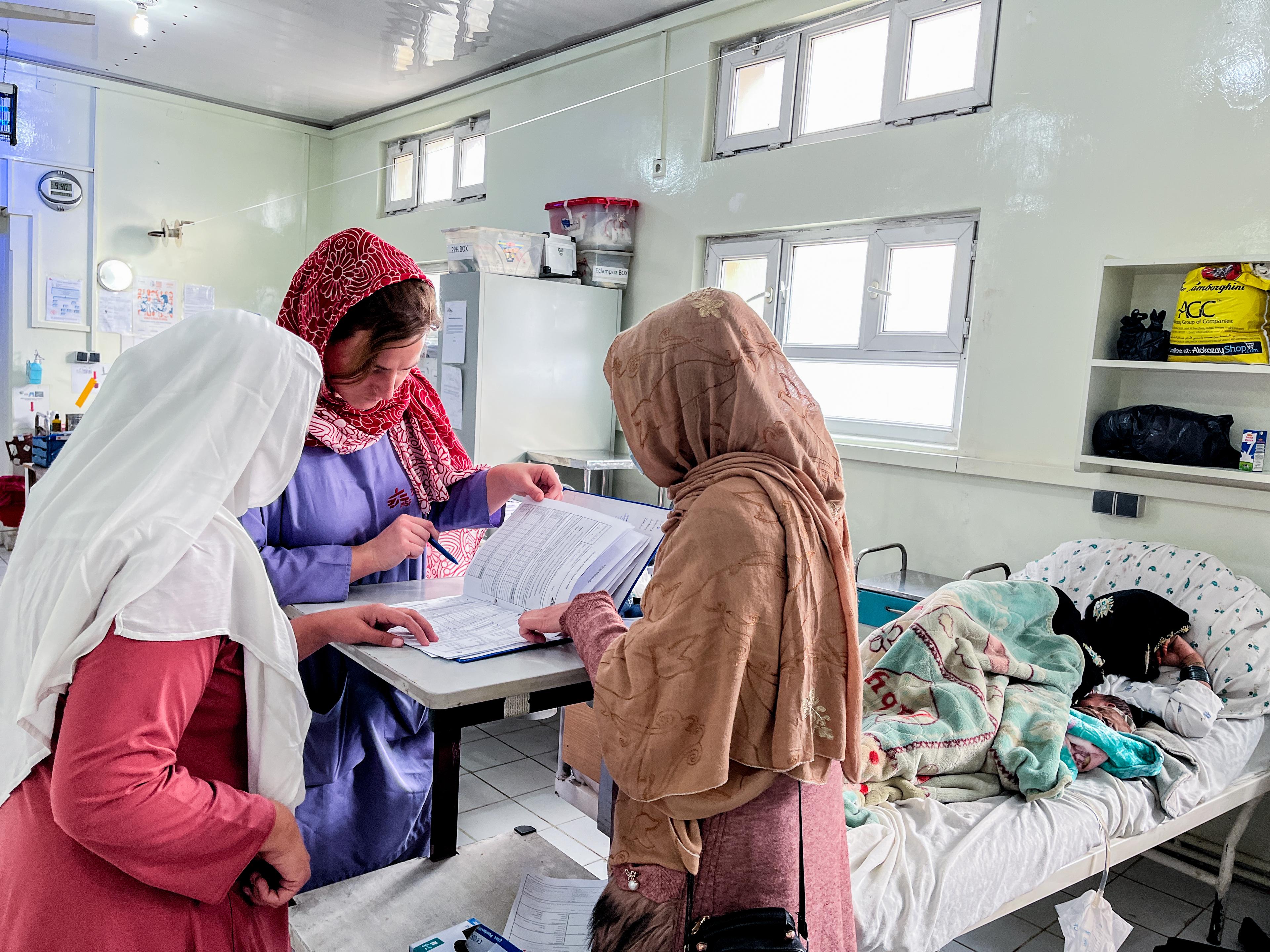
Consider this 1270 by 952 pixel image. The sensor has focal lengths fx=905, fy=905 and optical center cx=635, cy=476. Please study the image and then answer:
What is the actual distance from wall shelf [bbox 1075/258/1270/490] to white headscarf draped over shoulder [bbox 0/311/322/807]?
256 cm

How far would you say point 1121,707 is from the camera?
2500 mm

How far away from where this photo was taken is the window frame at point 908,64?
3.29m

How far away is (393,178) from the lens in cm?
653

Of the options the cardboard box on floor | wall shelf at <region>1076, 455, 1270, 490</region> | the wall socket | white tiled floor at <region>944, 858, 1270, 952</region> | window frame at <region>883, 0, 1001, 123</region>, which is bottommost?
white tiled floor at <region>944, 858, 1270, 952</region>

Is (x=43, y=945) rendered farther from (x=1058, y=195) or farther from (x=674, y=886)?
(x=1058, y=195)

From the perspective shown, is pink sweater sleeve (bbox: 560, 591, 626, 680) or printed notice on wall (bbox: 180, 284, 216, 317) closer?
pink sweater sleeve (bbox: 560, 591, 626, 680)

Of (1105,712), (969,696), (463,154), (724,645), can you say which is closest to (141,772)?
(724,645)

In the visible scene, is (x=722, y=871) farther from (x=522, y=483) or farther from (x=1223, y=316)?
(x=1223, y=316)

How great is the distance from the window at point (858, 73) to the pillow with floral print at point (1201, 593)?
5.54ft

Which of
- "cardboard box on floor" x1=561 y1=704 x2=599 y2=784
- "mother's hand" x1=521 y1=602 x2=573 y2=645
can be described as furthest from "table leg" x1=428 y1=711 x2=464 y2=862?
"cardboard box on floor" x1=561 y1=704 x2=599 y2=784

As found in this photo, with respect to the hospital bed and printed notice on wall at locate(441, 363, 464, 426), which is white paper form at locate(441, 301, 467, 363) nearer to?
printed notice on wall at locate(441, 363, 464, 426)

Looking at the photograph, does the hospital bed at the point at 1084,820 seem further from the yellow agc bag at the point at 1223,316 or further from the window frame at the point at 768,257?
the window frame at the point at 768,257

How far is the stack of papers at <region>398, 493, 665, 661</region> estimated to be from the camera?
1246 mm

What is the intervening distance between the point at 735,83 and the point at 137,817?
410cm
